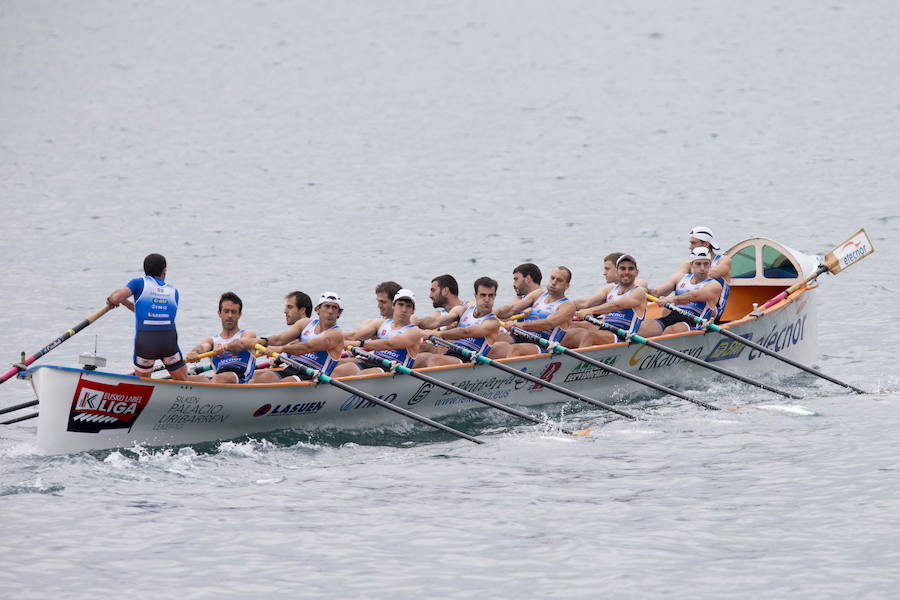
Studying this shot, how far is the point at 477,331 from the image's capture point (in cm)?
1769

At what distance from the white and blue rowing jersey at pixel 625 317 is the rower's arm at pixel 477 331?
2.42 meters

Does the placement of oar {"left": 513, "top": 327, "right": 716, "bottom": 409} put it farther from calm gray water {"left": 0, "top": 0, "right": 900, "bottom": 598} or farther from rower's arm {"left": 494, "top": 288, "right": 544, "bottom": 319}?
rower's arm {"left": 494, "top": 288, "right": 544, "bottom": 319}

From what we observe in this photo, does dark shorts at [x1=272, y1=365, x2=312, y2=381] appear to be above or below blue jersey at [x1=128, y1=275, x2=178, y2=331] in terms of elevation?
below

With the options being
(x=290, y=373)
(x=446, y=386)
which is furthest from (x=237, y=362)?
(x=446, y=386)

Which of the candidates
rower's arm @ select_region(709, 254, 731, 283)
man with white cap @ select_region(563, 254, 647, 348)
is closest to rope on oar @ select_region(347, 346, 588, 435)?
man with white cap @ select_region(563, 254, 647, 348)

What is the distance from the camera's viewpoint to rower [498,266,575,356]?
1841 centimetres

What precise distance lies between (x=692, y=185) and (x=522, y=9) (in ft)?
107

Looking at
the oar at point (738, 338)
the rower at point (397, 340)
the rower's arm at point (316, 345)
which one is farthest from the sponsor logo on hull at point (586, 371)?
the rower's arm at point (316, 345)

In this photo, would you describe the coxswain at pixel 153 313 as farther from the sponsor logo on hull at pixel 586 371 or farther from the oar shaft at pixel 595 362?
the sponsor logo on hull at pixel 586 371

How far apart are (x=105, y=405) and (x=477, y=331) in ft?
18.4

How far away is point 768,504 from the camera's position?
14.0 metres

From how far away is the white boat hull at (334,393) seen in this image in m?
14.1

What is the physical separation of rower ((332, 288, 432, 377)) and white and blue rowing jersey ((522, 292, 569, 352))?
7.88 feet

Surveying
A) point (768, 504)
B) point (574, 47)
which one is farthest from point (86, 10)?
point (768, 504)
